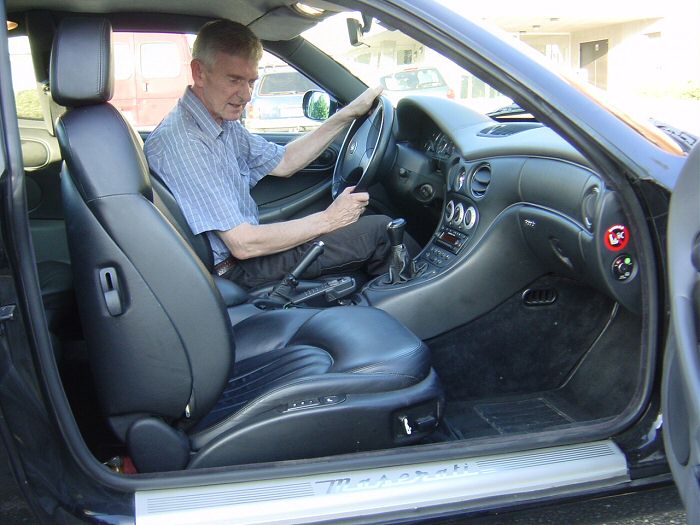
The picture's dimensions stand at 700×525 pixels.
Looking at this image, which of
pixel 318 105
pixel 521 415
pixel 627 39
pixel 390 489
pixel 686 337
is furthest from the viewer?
pixel 627 39

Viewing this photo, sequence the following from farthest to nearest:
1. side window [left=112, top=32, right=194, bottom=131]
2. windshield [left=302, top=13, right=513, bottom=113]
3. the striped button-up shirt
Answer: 1. side window [left=112, top=32, right=194, bottom=131]
2. windshield [left=302, top=13, right=513, bottom=113]
3. the striped button-up shirt

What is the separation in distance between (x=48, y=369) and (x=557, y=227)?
141cm

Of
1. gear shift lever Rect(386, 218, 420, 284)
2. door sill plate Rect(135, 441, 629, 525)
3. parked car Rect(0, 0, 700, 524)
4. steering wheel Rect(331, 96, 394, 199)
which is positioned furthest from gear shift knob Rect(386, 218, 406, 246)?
door sill plate Rect(135, 441, 629, 525)

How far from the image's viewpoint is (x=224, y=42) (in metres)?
2.56

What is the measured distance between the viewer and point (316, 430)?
1.65m

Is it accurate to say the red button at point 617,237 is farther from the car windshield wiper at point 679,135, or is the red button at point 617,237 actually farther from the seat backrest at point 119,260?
the seat backrest at point 119,260

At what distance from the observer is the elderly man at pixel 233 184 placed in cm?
240

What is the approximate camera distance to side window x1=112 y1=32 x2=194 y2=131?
329cm

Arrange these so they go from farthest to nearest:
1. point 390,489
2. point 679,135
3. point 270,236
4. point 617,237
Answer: point 270,236 < point 617,237 < point 679,135 < point 390,489

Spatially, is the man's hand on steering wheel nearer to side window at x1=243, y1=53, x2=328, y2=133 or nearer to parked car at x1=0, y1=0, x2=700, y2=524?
side window at x1=243, y1=53, x2=328, y2=133

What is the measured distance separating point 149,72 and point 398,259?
11.2 feet

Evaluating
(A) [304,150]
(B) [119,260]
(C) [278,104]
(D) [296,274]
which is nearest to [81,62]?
(B) [119,260]

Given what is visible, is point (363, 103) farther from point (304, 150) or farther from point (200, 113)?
point (200, 113)

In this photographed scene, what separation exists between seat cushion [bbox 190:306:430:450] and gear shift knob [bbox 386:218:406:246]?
Answer: 0.60 m
